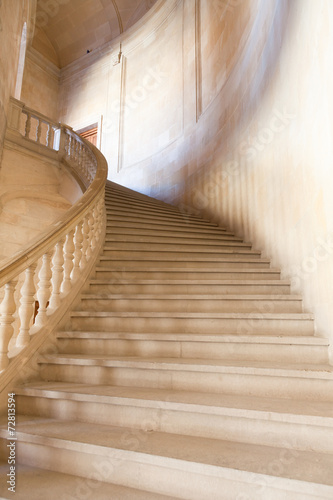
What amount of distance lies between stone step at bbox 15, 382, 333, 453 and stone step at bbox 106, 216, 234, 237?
275cm

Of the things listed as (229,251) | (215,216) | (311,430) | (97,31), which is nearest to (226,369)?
(311,430)

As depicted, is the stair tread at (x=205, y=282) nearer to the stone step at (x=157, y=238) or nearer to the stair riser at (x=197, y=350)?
the stair riser at (x=197, y=350)

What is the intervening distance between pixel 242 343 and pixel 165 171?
6.04m

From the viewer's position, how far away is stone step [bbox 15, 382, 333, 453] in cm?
157

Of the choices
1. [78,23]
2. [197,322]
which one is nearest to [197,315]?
[197,322]

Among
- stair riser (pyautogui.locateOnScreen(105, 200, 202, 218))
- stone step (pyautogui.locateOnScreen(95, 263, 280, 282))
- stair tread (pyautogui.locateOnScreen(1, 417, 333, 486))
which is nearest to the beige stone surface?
stair riser (pyautogui.locateOnScreen(105, 200, 202, 218))

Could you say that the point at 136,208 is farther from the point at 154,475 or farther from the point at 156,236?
the point at 154,475

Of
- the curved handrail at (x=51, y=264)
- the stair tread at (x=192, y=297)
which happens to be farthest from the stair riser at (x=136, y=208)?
the stair tread at (x=192, y=297)

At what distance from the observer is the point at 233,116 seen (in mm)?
5262

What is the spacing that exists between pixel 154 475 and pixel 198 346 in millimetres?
975

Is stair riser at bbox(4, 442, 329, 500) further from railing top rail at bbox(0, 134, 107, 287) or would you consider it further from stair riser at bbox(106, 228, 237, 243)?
stair riser at bbox(106, 228, 237, 243)

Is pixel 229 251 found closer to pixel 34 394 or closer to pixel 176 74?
pixel 34 394

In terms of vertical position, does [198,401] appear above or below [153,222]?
below

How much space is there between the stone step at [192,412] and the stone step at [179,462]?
1.8 inches
